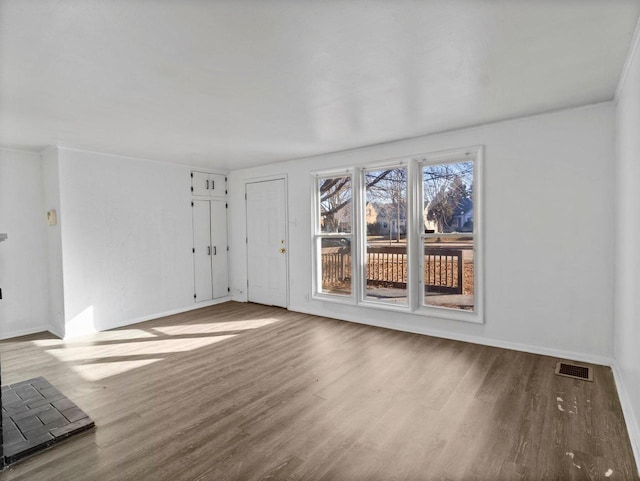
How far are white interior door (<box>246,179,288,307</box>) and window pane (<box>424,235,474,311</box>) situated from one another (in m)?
2.45

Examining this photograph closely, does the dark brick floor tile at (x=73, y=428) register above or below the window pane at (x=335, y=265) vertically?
below

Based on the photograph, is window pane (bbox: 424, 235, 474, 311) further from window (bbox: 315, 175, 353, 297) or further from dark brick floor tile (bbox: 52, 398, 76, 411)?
dark brick floor tile (bbox: 52, 398, 76, 411)

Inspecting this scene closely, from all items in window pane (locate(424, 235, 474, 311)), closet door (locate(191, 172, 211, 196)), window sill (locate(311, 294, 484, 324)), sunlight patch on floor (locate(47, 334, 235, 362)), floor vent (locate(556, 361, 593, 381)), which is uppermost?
closet door (locate(191, 172, 211, 196))

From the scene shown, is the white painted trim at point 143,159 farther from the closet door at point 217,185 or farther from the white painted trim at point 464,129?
the white painted trim at point 464,129

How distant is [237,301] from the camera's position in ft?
21.5

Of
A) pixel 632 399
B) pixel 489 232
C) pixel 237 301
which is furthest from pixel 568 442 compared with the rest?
pixel 237 301

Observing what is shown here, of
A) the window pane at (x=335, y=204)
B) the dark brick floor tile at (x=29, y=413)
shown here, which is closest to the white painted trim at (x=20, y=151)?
the dark brick floor tile at (x=29, y=413)

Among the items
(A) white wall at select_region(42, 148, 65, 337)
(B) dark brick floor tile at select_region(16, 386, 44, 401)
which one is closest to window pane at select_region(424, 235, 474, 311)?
(B) dark brick floor tile at select_region(16, 386, 44, 401)

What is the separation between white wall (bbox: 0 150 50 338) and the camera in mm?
4539

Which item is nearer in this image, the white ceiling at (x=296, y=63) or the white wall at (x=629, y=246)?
the white ceiling at (x=296, y=63)

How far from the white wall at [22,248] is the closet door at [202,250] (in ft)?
6.82

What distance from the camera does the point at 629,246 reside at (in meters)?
2.44

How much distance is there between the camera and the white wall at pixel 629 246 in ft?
7.00

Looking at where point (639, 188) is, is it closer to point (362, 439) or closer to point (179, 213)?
point (362, 439)
